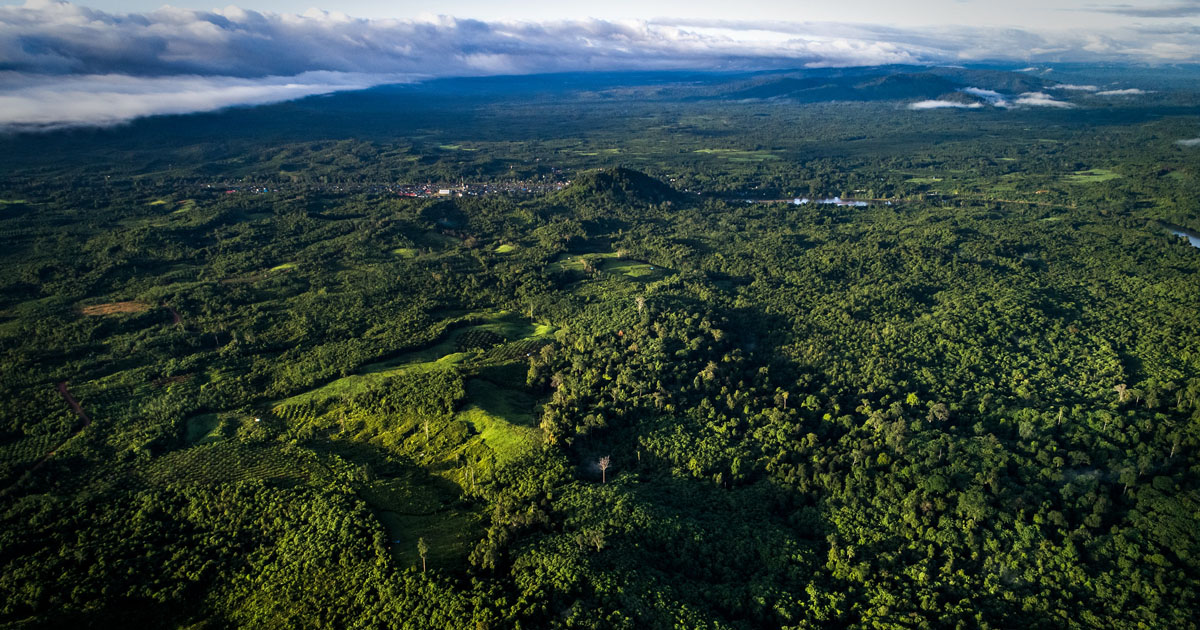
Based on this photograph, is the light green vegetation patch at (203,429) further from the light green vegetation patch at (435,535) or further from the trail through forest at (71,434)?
the light green vegetation patch at (435,535)

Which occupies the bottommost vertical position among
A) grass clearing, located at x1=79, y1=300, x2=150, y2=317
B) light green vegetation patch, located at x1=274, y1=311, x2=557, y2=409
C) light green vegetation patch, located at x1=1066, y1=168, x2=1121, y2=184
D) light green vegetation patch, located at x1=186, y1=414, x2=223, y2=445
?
light green vegetation patch, located at x1=1066, y1=168, x2=1121, y2=184

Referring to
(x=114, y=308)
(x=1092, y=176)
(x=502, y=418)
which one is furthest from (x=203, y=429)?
(x=1092, y=176)

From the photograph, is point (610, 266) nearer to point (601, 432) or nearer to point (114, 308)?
point (601, 432)

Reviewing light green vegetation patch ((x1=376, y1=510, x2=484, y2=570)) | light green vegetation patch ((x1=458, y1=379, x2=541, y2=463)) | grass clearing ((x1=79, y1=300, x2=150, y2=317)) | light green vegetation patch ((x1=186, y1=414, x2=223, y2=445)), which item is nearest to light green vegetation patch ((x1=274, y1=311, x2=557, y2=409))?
light green vegetation patch ((x1=186, y1=414, x2=223, y2=445))

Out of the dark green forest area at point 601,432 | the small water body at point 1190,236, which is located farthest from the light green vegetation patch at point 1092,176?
the dark green forest area at point 601,432

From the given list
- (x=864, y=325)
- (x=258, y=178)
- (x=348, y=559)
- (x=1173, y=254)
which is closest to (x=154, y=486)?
(x=348, y=559)

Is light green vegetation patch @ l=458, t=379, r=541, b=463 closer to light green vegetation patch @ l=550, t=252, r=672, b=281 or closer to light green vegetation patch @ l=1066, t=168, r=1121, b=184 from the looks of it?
light green vegetation patch @ l=550, t=252, r=672, b=281
